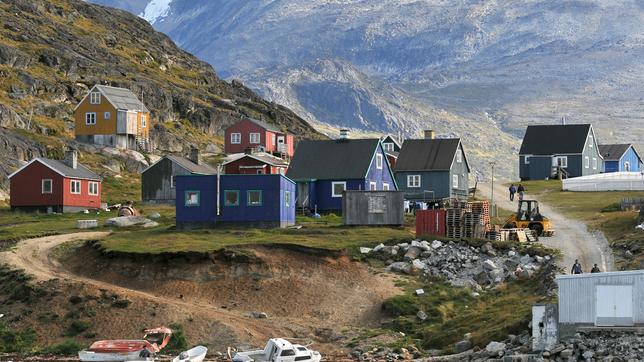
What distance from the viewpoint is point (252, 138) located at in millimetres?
153250

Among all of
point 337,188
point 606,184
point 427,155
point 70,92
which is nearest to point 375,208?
point 337,188

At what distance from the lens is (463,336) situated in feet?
197

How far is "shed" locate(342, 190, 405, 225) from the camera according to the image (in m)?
86.4

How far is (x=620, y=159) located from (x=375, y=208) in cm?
7342

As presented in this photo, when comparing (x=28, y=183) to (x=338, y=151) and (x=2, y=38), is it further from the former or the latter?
(x=2, y=38)

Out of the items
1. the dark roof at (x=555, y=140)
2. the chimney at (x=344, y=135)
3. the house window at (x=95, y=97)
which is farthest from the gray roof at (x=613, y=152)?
the house window at (x=95, y=97)

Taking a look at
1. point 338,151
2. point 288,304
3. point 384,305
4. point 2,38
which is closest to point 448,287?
point 384,305

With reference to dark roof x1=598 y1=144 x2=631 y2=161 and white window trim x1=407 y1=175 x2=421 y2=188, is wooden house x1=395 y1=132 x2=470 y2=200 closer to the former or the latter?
white window trim x1=407 y1=175 x2=421 y2=188

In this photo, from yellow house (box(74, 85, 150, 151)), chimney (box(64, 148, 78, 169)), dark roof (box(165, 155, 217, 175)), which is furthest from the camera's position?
yellow house (box(74, 85, 150, 151))

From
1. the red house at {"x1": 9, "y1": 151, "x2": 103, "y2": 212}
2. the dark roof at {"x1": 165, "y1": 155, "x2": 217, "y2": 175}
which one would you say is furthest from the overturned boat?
the dark roof at {"x1": 165, "y1": 155, "x2": 217, "y2": 175}

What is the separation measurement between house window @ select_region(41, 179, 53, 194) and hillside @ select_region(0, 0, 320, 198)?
426 inches

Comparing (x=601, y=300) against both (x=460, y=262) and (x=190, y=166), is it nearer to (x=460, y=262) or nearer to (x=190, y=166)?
(x=460, y=262)

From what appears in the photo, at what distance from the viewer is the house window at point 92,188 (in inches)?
4215

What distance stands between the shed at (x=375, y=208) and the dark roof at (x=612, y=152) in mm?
71453
